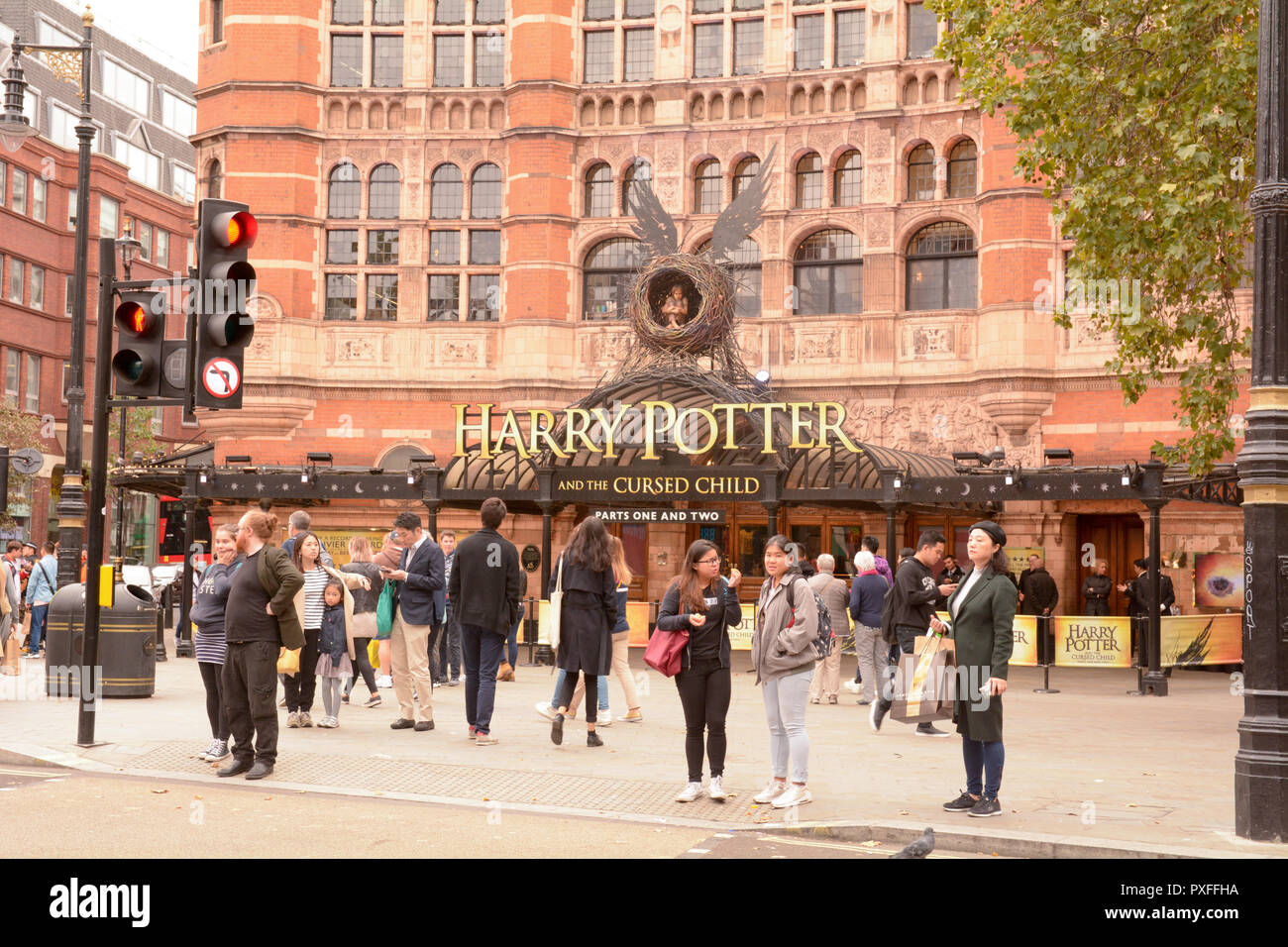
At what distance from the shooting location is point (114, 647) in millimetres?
15328

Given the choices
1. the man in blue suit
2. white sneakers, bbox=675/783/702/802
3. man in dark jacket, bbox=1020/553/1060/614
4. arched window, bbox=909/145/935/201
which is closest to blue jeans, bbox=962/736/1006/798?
white sneakers, bbox=675/783/702/802

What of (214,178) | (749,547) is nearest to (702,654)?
(749,547)

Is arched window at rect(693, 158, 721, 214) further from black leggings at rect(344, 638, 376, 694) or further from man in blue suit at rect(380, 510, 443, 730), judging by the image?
man in blue suit at rect(380, 510, 443, 730)

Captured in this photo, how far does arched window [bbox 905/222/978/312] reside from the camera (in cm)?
2905

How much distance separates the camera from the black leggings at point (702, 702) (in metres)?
9.67

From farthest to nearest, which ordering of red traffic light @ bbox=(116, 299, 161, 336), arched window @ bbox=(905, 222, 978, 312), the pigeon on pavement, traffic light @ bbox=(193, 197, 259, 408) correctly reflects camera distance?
1. arched window @ bbox=(905, 222, 978, 312)
2. red traffic light @ bbox=(116, 299, 161, 336)
3. traffic light @ bbox=(193, 197, 259, 408)
4. the pigeon on pavement

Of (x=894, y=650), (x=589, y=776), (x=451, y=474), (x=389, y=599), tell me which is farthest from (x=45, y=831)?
(x=451, y=474)

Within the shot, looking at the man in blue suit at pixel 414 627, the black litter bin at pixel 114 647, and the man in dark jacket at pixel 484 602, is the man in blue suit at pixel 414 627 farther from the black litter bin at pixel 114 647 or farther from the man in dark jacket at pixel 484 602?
the black litter bin at pixel 114 647

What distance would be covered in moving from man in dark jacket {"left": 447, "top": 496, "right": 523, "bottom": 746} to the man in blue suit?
0.80 metres

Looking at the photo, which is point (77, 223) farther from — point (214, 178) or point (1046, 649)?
point (214, 178)

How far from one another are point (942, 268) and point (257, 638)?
2174 centimetres

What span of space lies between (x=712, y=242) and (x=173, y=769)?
64.3 feet

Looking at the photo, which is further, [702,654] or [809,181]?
[809,181]

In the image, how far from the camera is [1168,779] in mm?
10922
